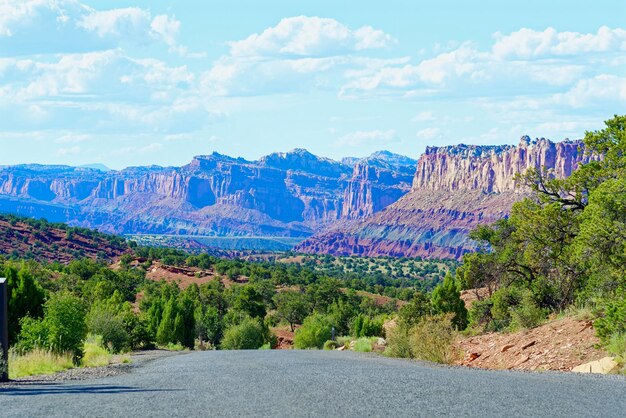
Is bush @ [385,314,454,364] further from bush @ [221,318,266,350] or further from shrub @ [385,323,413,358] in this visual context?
bush @ [221,318,266,350]

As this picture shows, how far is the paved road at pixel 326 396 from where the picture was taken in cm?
1107

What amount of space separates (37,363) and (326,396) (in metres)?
9.87

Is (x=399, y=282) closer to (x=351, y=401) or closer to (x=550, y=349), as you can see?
(x=550, y=349)

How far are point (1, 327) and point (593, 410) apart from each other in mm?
10713

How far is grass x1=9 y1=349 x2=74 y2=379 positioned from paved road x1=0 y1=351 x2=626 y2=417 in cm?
277

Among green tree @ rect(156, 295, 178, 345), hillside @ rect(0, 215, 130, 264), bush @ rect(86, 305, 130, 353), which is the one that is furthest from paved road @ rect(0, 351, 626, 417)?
hillside @ rect(0, 215, 130, 264)

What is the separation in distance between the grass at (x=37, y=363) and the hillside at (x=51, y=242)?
360 ft

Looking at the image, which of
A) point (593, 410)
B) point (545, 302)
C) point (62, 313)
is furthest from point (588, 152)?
point (593, 410)

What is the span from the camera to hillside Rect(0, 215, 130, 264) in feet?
449

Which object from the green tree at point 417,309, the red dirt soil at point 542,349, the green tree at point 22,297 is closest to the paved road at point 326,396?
the red dirt soil at point 542,349

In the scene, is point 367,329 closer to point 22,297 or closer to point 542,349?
point 22,297

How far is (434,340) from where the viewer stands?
2681 centimetres

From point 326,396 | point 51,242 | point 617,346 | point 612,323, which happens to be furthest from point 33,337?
point 51,242

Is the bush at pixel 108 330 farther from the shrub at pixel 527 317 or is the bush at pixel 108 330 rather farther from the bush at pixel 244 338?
the bush at pixel 244 338
